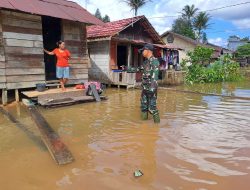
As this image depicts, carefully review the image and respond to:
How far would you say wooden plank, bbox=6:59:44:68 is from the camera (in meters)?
8.95

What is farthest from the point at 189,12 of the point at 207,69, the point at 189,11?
the point at 207,69

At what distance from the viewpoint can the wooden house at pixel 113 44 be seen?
1455 cm

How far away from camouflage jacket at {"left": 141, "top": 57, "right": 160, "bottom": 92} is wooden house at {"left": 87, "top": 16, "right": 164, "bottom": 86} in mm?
7631

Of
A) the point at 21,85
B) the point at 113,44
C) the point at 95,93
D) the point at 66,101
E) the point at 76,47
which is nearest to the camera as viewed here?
the point at 66,101

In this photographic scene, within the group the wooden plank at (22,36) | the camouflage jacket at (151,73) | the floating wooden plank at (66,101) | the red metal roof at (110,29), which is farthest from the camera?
the red metal roof at (110,29)

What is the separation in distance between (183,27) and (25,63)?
4444cm

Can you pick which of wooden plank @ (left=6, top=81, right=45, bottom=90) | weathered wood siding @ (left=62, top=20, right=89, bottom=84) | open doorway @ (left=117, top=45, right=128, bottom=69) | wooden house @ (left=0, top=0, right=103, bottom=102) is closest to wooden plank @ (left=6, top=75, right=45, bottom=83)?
wooden house @ (left=0, top=0, right=103, bottom=102)

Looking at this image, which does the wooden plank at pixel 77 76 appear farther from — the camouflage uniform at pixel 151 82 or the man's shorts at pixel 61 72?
the camouflage uniform at pixel 151 82

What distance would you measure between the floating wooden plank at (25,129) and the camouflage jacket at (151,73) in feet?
8.94

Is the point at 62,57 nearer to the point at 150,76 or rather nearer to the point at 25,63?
the point at 25,63

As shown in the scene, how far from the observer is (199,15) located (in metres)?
47.2

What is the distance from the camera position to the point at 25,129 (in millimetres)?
6070

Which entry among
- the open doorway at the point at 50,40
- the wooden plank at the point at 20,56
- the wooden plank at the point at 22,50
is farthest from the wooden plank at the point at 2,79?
the open doorway at the point at 50,40

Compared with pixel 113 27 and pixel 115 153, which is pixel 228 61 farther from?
pixel 115 153
